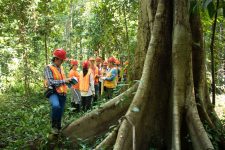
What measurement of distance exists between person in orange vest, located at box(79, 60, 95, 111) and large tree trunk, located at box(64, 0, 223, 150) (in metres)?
3.40

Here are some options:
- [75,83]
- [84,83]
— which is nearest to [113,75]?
[84,83]

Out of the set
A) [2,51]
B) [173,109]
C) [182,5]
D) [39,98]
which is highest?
[182,5]

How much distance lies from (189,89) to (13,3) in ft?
31.0

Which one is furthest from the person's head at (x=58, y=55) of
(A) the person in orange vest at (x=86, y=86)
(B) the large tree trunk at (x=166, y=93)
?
(A) the person in orange vest at (x=86, y=86)

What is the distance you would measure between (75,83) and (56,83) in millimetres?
410

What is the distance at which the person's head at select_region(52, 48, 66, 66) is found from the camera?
6203mm

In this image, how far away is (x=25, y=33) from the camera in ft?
44.7

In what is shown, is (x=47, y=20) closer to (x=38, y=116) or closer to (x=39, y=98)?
(x=39, y=98)

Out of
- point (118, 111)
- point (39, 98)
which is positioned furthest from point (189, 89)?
point (39, 98)

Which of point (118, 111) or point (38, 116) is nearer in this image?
point (118, 111)

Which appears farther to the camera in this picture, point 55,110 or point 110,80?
point 110,80

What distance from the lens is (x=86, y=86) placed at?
365 inches

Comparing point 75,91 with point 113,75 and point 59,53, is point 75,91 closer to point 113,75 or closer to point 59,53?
point 113,75

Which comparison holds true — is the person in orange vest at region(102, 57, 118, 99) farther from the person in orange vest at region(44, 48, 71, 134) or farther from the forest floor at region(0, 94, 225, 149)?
the person in orange vest at region(44, 48, 71, 134)
